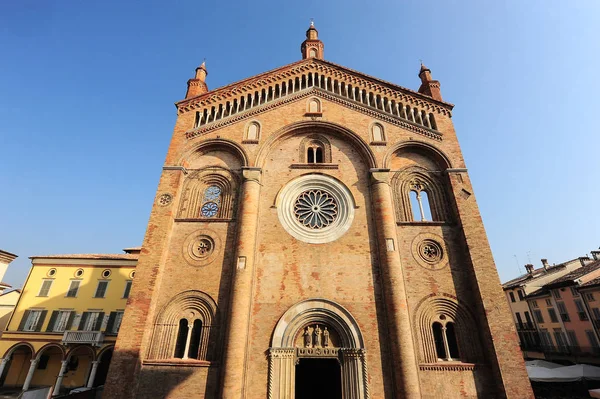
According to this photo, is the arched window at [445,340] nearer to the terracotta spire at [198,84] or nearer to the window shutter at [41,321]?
the terracotta spire at [198,84]

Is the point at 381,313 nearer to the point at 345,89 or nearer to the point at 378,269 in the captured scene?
the point at 378,269

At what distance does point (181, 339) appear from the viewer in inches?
455

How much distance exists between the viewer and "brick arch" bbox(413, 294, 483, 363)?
426 inches

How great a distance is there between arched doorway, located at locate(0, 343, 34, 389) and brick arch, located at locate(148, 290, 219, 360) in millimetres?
17258

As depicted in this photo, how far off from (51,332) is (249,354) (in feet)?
63.1

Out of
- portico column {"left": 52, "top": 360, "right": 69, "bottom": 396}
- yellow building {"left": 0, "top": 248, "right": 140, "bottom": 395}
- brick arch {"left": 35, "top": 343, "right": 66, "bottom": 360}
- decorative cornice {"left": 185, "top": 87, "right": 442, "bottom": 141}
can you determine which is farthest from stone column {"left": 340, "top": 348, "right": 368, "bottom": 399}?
brick arch {"left": 35, "top": 343, "right": 66, "bottom": 360}

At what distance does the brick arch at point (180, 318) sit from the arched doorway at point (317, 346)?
2.35 metres

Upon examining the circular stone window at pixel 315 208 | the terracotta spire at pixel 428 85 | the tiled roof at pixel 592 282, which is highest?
the terracotta spire at pixel 428 85

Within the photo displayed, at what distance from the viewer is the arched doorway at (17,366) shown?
70.4 ft

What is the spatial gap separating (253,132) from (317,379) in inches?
460

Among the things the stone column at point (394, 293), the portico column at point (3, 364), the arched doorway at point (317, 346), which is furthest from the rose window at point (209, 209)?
the portico column at point (3, 364)

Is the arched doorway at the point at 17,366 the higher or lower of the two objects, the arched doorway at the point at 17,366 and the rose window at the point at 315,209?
the lower

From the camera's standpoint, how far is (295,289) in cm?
1188

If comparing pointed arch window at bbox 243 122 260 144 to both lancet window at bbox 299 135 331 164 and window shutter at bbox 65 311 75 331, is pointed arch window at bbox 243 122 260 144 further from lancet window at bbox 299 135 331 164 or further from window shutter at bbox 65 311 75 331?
window shutter at bbox 65 311 75 331
